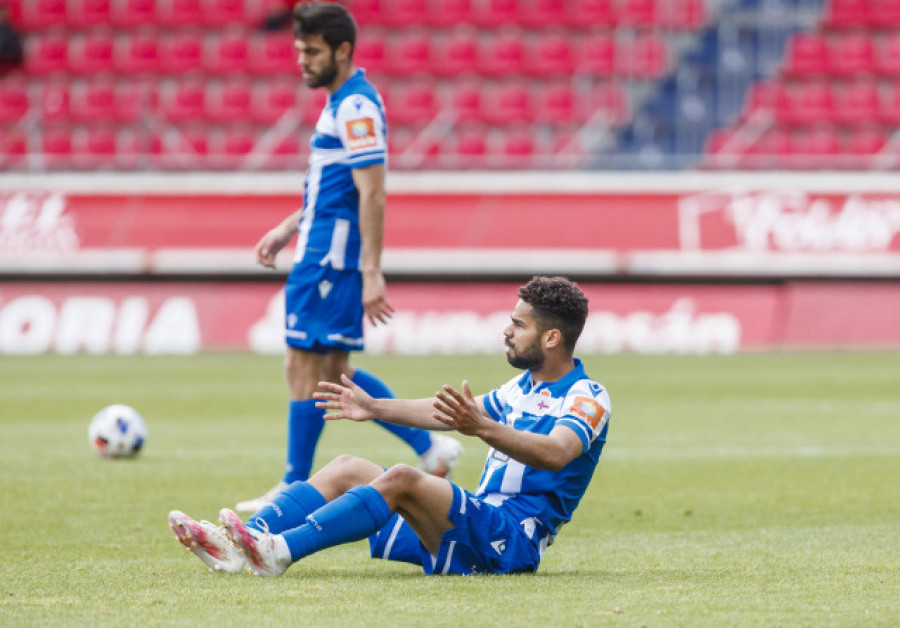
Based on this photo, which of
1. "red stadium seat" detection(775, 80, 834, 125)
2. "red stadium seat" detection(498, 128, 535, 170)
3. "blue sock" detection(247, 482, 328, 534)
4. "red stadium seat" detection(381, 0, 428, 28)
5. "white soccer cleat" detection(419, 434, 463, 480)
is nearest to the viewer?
"blue sock" detection(247, 482, 328, 534)

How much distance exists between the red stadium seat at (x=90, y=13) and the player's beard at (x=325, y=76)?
15.9 meters

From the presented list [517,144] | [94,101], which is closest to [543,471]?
[517,144]

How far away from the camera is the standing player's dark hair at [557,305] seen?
4.61 m

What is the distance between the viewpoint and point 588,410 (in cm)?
454

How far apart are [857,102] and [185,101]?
352 inches

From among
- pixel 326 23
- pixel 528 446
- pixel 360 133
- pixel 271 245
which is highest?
pixel 326 23

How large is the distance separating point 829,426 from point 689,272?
7073mm

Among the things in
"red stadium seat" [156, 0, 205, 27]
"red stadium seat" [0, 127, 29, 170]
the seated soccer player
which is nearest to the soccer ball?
the seated soccer player

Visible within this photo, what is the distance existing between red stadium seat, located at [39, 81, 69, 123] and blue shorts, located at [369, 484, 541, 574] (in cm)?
1596

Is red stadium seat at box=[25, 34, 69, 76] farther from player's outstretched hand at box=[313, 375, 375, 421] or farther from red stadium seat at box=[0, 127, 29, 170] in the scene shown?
player's outstretched hand at box=[313, 375, 375, 421]

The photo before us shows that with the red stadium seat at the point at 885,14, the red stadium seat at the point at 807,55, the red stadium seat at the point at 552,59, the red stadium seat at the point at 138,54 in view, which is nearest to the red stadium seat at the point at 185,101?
the red stadium seat at the point at 138,54

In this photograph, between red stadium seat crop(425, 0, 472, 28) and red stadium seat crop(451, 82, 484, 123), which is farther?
red stadium seat crop(425, 0, 472, 28)

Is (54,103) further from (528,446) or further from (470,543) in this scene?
(528,446)

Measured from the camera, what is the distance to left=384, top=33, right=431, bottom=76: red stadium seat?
20234mm
